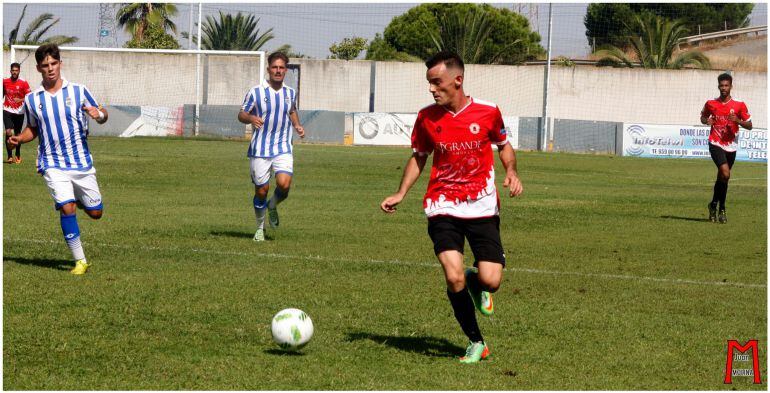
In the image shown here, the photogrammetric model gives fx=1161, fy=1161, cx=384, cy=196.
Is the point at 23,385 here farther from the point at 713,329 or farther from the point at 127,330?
the point at 713,329

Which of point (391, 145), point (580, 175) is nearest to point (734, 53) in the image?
point (391, 145)

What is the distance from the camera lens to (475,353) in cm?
726

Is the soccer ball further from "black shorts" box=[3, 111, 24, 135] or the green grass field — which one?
"black shorts" box=[3, 111, 24, 135]

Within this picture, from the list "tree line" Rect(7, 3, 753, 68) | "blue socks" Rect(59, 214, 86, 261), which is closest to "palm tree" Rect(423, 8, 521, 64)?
"tree line" Rect(7, 3, 753, 68)

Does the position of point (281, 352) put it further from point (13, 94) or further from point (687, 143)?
point (687, 143)

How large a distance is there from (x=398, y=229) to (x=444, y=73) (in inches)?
311

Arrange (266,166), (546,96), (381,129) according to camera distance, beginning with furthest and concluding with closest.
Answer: (546,96) < (381,129) < (266,166)

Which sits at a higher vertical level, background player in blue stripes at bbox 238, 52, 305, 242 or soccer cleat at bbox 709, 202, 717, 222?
background player in blue stripes at bbox 238, 52, 305, 242

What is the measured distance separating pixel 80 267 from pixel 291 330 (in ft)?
13.0

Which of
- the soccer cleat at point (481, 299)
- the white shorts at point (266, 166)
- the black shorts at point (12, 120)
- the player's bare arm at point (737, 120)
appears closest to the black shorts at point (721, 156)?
the player's bare arm at point (737, 120)

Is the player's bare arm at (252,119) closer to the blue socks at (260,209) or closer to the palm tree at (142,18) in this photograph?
the blue socks at (260,209)

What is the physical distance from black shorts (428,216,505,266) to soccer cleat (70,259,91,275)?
422 cm

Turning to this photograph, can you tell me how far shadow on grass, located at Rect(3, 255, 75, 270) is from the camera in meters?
11.0

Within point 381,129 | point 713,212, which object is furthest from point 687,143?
point 713,212
